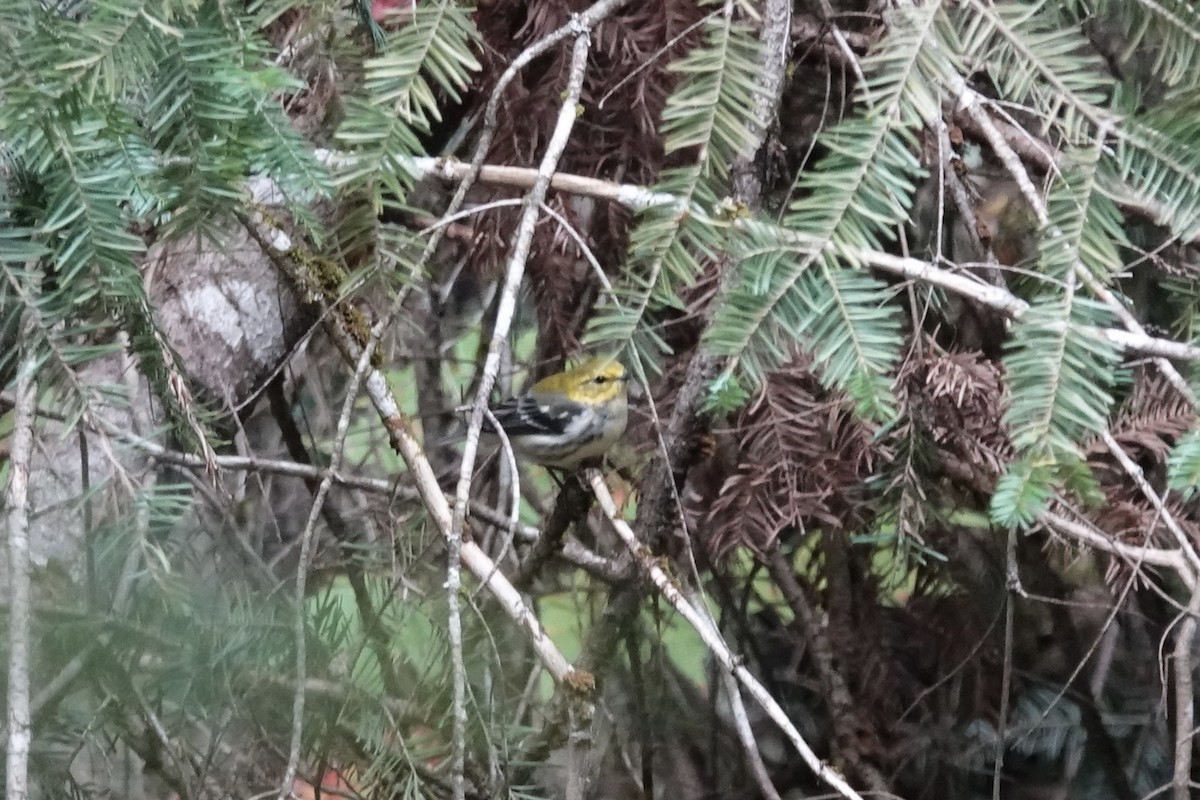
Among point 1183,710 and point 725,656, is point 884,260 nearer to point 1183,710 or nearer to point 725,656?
point 725,656

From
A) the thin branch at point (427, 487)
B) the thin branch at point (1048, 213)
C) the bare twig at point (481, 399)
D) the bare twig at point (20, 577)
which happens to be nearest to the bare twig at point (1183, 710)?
the thin branch at point (1048, 213)

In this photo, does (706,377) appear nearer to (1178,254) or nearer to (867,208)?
(867,208)

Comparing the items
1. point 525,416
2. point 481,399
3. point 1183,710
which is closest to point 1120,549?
point 1183,710

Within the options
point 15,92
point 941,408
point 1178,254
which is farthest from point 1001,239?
point 15,92

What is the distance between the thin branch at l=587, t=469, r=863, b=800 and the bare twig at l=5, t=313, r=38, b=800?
0.62 metres

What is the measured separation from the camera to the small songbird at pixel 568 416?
2.08 meters

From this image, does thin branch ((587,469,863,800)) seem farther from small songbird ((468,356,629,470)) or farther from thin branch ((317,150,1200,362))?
small songbird ((468,356,629,470))

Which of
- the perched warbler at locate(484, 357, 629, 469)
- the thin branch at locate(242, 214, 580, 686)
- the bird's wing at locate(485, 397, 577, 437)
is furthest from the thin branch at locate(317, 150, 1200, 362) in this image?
the bird's wing at locate(485, 397, 577, 437)

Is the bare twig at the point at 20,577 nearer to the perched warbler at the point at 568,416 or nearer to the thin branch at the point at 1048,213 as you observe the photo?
the thin branch at the point at 1048,213

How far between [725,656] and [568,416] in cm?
110

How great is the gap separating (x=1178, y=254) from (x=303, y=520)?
1720 mm

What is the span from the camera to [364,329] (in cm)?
121

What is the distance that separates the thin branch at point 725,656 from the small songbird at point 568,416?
0.55 metres

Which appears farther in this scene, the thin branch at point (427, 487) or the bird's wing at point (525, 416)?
the bird's wing at point (525, 416)
